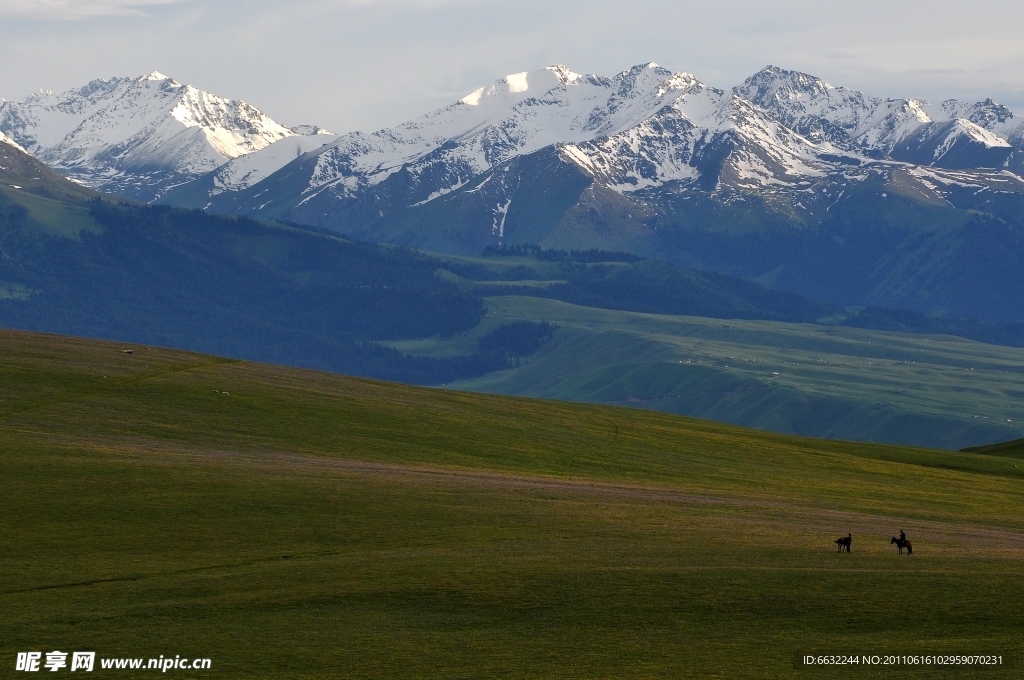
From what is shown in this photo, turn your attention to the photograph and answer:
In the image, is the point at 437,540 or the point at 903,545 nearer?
the point at 903,545

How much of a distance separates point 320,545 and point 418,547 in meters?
5.50

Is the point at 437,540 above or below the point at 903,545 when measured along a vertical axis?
below

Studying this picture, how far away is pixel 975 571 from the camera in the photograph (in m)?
66.8

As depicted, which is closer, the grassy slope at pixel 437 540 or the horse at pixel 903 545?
the grassy slope at pixel 437 540

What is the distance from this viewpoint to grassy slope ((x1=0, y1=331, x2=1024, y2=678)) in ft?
184

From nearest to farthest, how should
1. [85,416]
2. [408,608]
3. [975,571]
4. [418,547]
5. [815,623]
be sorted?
[815,623] < [408,608] < [975,571] < [418,547] < [85,416]

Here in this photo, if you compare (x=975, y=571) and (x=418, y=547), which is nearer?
(x=975, y=571)

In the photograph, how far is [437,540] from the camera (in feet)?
258

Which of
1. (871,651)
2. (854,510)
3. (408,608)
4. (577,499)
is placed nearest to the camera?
(871,651)

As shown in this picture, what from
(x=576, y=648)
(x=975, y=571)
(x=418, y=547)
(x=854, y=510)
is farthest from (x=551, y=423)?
(x=576, y=648)

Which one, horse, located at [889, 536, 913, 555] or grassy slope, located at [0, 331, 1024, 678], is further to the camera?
horse, located at [889, 536, 913, 555]

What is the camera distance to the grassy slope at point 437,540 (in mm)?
56031

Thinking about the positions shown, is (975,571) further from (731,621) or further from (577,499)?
(577,499)

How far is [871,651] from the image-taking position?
53531mm
